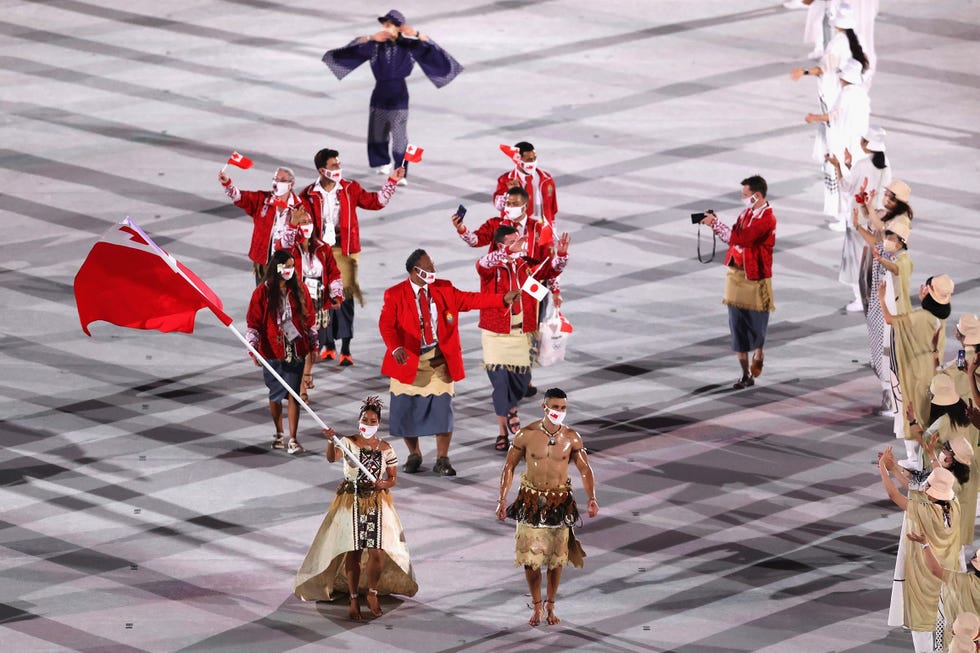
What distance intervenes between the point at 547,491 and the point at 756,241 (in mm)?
4237

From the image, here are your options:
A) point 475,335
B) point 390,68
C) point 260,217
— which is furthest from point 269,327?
point 390,68

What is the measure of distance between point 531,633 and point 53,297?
7180mm

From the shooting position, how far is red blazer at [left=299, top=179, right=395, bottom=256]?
1579 cm

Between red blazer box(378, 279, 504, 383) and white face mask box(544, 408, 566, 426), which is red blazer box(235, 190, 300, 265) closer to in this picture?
red blazer box(378, 279, 504, 383)

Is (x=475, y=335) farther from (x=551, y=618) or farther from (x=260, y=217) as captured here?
(x=551, y=618)

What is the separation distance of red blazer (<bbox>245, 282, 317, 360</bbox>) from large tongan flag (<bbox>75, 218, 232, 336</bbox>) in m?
1.84

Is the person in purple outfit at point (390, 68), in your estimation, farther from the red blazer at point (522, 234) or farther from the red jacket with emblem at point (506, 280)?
the red jacket with emblem at point (506, 280)

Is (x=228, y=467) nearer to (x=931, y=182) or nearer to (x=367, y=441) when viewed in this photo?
(x=367, y=441)

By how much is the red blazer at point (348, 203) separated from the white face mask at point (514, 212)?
133 cm

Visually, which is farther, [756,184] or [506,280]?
[756,184]

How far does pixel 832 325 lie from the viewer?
17234mm

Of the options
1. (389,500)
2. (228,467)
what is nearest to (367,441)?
(389,500)

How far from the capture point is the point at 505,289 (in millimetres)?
14633

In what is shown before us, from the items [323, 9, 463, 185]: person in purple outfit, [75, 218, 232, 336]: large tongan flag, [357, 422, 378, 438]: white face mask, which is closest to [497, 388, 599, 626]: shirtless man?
[357, 422, 378, 438]: white face mask
